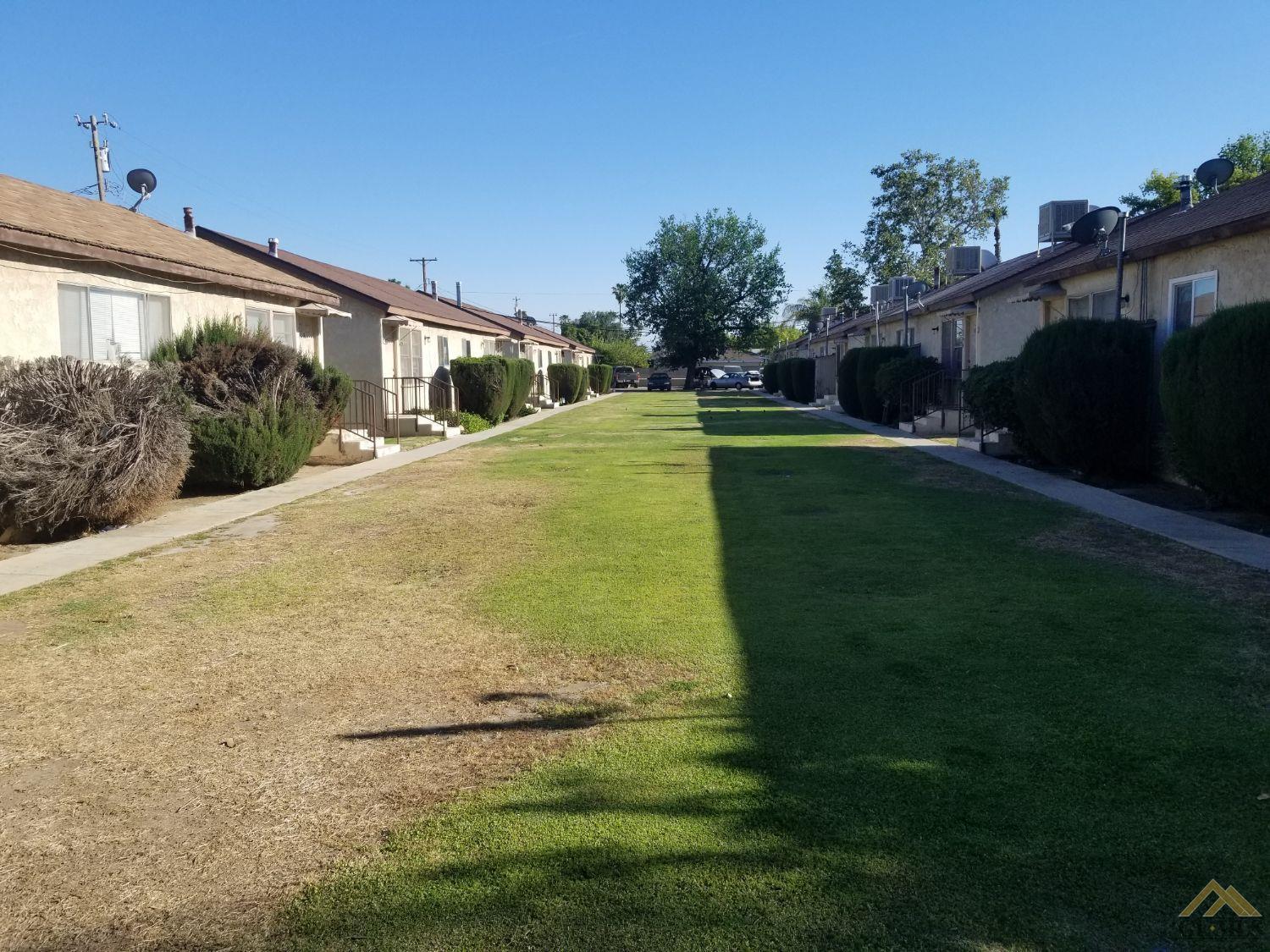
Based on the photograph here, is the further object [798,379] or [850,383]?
[798,379]

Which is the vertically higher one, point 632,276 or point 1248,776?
point 632,276

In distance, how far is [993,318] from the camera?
22156mm

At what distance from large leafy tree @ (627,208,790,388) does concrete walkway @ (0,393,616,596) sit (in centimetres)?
6274

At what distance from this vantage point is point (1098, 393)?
1314 cm

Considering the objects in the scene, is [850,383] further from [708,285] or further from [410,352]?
[708,285]

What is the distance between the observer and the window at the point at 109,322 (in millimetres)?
12031

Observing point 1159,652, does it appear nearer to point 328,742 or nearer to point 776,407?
point 328,742

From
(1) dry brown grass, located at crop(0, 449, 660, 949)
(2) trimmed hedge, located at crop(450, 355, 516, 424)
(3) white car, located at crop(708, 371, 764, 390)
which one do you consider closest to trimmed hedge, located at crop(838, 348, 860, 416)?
(2) trimmed hedge, located at crop(450, 355, 516, 424)

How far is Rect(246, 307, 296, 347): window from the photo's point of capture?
676 inches

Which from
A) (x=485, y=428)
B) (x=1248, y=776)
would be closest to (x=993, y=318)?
(x=485, y=428)

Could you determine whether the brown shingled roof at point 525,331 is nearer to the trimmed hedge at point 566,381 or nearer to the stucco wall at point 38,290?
the trimmed hedge at point 566,381

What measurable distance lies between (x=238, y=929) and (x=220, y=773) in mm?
1303

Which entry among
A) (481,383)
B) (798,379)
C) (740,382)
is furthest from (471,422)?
(740,382)

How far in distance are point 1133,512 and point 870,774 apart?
320 inches
